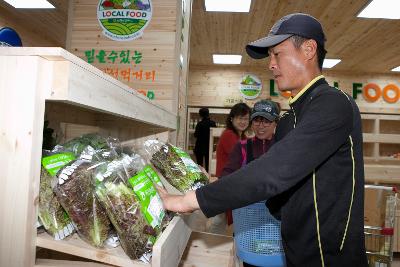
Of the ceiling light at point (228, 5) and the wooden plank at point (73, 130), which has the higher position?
the ceiling light at point (228, 5)

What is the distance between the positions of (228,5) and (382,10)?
237cm

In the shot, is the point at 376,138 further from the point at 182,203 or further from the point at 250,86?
the point at 182,203

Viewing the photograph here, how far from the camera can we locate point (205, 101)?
9.98m

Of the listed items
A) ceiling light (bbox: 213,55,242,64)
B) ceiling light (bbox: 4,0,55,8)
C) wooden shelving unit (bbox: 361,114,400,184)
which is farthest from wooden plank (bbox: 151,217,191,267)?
ceiling light (bbox: 213,55,242,64)

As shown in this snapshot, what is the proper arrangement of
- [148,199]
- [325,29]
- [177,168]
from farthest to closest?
[325,29] < [177,168] < [148,199]

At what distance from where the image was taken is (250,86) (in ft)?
32.1

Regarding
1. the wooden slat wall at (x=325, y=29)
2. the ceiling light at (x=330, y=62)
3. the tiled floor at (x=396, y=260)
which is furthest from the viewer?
the ceiling light at (x=330, y=62)

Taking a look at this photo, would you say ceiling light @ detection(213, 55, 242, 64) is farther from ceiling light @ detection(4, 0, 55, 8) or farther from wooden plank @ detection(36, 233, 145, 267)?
wooden plank @ detection(36, 233, 145, 267)

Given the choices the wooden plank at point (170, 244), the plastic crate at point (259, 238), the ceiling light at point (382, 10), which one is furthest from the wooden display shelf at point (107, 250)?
the ceiling light at point (382, 10)

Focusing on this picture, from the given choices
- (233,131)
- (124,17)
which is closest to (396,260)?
(233,131)

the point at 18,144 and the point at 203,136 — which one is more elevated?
the point at 203,136

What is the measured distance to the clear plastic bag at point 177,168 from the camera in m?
1.49

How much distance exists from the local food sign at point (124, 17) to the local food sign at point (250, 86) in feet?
24.7

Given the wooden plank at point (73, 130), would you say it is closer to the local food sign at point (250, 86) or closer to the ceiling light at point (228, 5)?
the ceiling light at point (228, 5)
